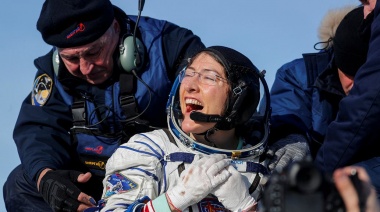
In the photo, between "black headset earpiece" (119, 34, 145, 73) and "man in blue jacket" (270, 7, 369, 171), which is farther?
"black headset earpiece" (119, 34, 145, 73)

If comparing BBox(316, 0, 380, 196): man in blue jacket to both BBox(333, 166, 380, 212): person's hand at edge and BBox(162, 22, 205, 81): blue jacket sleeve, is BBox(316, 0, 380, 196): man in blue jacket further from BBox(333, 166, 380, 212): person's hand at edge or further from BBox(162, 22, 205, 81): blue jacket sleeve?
BBox(333, 166, 380, 212): person's hand at edge

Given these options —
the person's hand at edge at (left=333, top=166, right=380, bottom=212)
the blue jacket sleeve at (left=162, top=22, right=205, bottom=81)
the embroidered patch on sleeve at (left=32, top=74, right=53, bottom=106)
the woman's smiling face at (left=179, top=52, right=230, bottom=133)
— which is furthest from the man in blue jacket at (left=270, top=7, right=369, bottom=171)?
the person's hand at edge at (left=333, top=166, right=380, bottom=212)

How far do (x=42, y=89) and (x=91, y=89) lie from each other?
1.20 ft

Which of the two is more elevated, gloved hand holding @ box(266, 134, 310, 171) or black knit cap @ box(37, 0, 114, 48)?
black knit cap @ box(37, 0, 114, 48)

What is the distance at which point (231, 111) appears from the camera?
12.3 ft

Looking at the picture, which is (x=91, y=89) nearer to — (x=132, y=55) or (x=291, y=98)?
(x=132, y=55)

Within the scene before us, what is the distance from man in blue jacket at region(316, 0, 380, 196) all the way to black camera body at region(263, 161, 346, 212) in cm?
200

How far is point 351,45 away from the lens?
4.35m

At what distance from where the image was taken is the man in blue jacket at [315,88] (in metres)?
4.35

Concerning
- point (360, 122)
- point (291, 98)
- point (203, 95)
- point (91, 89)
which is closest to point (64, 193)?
point (91, 89)

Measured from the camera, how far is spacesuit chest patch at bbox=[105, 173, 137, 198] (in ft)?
11.5

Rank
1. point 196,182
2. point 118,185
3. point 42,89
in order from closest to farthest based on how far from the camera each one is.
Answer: point 196,182, point 118,185, point 42,89

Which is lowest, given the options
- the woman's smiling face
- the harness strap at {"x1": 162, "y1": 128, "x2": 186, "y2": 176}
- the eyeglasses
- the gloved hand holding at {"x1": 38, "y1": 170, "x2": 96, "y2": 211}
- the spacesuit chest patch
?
the gloved hand holding at {"x1": 38, "y1": 170, "x2": 96, "y2": 211}

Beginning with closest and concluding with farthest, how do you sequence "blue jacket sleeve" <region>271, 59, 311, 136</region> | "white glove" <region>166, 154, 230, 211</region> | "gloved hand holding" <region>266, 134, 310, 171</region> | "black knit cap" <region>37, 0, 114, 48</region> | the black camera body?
the black camera body, "white glove" <region>166, 154, 230, 211</region>, "gloved hand holding" <region>266, 134, 310, 171</region>, "blue jacket sleeve" <region>271, 59, 311, 136</region>, "black knit cap" <region>37, 0, 114, 48</region>
